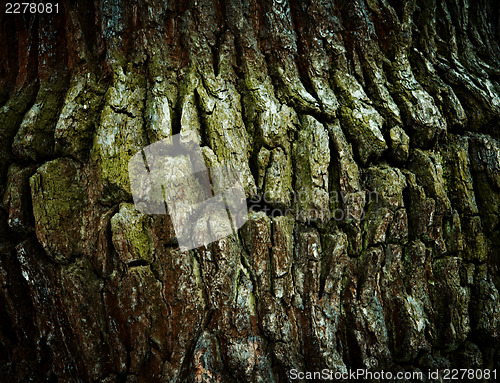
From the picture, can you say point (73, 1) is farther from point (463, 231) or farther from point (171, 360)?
point (463, 231)

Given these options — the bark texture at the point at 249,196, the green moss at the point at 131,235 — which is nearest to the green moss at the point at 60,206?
the bark texture at the point at 249,196

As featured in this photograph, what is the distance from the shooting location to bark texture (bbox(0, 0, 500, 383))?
187 cm

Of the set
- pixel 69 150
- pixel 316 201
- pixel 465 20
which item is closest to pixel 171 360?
pixel 316 201

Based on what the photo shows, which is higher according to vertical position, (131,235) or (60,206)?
(60,206)

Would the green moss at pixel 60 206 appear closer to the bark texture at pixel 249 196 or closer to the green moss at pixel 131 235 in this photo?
the bark texture at pixel 249 196

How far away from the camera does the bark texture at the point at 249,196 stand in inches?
73.5

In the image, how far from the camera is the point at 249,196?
1.93 m

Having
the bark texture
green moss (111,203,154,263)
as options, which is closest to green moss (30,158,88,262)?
the bark texture

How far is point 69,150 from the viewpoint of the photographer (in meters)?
1.97

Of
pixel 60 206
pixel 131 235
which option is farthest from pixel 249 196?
pixel 60 206

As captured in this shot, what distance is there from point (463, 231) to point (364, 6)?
1.67 metres

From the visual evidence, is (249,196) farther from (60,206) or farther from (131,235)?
(60,206)

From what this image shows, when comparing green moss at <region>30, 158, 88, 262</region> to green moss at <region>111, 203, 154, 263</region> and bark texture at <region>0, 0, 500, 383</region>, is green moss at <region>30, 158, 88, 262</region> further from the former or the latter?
green moss at <region>111, 203, 154, 263</region>

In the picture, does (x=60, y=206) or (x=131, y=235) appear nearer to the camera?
(x=131, y=235)
